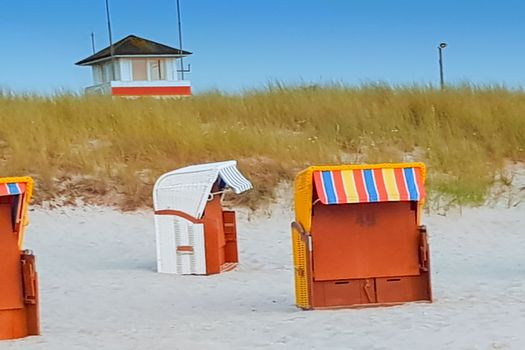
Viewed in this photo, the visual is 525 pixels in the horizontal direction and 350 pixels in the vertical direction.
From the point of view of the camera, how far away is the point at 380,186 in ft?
22.4

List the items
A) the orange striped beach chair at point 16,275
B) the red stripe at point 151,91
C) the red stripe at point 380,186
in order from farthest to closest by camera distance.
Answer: the red stripe at point 151,91, the red stripe at point 380,186, the orange striped beach chair at point 16,275

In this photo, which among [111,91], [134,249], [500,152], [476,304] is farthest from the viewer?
[111,91]

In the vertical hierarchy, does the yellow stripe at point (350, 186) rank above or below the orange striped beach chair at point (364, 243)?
above

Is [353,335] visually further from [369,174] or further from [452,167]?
[452,167]

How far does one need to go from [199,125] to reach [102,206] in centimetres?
318

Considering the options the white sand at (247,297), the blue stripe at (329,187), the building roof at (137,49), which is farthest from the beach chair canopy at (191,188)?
the building roof at (137,49)

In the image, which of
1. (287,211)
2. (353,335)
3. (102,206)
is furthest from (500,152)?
(353,335)

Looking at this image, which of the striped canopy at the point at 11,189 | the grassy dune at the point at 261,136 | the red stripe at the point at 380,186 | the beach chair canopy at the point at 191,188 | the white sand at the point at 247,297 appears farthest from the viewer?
the grassy dune at the point at 261,136

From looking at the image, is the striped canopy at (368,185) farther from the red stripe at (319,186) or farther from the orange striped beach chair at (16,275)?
the orange striped beach chair at (16,275)

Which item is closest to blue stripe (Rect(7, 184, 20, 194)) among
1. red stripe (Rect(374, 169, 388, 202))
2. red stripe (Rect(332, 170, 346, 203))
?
red stripe (Rect(332, 170, 346, 203))

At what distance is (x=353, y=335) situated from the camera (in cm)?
569

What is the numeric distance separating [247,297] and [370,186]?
1644mm

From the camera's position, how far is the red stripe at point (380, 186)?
6.75 m

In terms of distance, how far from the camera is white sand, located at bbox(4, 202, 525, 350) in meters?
5.72
